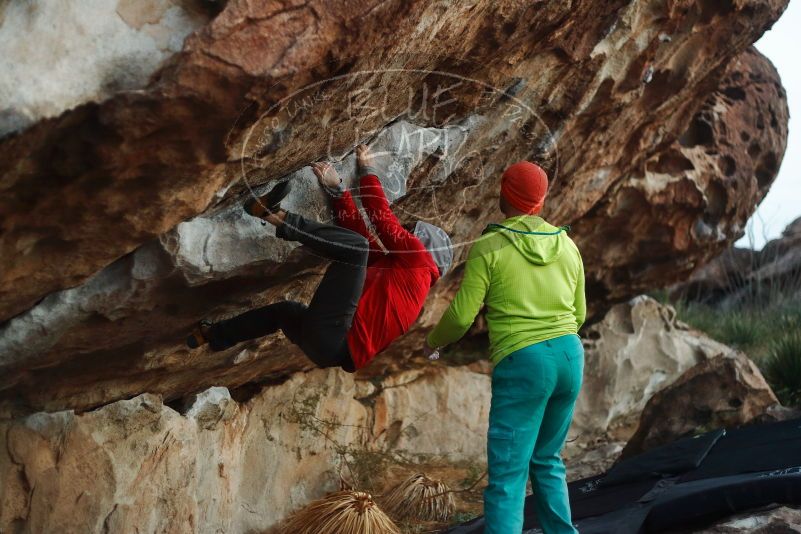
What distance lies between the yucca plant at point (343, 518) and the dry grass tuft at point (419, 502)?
2.19ft

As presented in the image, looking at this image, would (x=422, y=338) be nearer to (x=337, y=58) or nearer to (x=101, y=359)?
(x=101, y=359)

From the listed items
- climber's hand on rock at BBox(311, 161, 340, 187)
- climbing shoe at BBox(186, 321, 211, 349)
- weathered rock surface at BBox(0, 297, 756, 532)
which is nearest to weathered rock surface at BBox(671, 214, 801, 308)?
weathered rock surface at BBox(0, 297, 756, 532)

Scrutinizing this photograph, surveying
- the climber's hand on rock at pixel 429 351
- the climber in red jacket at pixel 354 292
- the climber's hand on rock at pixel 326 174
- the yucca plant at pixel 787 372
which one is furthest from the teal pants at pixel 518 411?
the yucca plant at pixel 787 372

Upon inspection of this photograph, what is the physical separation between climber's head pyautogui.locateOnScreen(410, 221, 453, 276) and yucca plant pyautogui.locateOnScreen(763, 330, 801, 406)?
5.00 meters

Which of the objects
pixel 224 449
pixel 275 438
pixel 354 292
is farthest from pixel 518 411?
pixel 275 438

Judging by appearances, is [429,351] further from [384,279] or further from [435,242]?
[435,242]

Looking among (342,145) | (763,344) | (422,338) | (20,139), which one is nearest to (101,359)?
(342,145)

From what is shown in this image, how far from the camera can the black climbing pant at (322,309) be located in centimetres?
452

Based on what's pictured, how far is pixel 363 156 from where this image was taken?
504cm

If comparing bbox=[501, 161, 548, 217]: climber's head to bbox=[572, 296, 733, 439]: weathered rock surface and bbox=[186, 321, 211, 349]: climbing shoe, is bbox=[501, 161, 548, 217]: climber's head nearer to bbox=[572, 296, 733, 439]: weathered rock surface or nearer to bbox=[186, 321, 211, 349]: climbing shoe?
bbox=[186, 321, 211, 349]: climbing shoe

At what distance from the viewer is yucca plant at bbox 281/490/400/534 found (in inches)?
234

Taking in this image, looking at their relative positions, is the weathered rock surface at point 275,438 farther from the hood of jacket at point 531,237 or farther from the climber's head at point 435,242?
the hood of jacket at point 531,237

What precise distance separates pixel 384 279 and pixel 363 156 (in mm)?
662

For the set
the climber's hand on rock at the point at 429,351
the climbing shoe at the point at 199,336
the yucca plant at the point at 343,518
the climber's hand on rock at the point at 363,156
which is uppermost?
the climber's hand on rock at the point at 363,156
